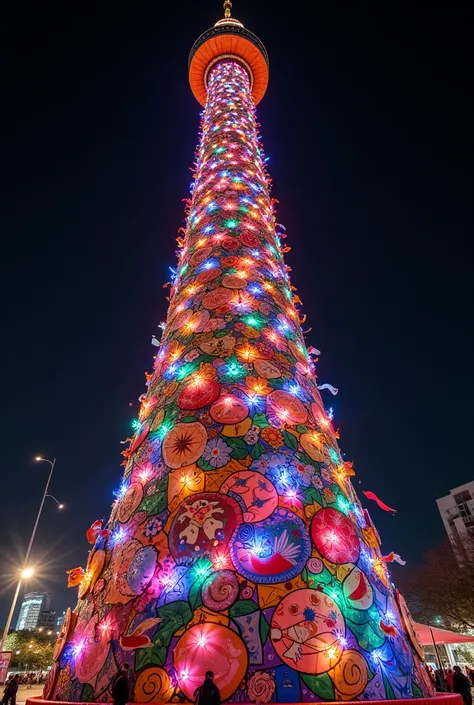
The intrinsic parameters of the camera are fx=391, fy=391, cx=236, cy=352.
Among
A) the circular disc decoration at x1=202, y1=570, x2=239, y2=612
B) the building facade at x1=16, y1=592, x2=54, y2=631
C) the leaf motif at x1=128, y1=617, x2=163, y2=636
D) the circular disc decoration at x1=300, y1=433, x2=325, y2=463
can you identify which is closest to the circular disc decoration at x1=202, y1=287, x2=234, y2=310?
the circular disc decoration at x1=300, y1=433, x2=325, y2=463

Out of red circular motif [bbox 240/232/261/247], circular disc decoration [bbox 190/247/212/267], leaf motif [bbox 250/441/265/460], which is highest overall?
red circular motif [bbox 240/232/261/247]

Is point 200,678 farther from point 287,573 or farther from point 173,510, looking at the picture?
point 173,510

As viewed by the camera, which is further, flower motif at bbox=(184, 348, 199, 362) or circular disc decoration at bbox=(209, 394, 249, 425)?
flower motif at bbox=(184, 348, 199, 362)

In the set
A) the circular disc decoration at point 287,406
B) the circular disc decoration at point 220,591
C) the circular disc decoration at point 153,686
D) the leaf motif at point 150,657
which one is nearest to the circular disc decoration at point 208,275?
the circular disc decoration at point 287,406

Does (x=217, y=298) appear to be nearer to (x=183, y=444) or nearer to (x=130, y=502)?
(x=183, y=444)

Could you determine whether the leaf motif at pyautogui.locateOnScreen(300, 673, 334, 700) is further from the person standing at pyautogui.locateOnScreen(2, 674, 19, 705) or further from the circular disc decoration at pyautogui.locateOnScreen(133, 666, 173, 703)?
the person standing at pyautogui.locateOnScreen(2, 674, 19, 705)

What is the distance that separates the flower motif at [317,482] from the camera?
3.20m

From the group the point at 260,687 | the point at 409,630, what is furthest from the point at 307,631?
the point at 409,630

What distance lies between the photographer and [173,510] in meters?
2.96

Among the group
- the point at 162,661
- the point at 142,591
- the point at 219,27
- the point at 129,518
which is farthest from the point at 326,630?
the point at 219,27

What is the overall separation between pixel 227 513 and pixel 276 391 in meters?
1.34

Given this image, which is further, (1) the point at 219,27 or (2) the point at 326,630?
(1) the point at 219,27

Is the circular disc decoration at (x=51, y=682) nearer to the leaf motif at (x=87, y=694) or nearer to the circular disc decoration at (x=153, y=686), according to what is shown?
the leaf motif at (x=87, y=694)

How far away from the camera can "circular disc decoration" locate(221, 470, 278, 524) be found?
2857mm
